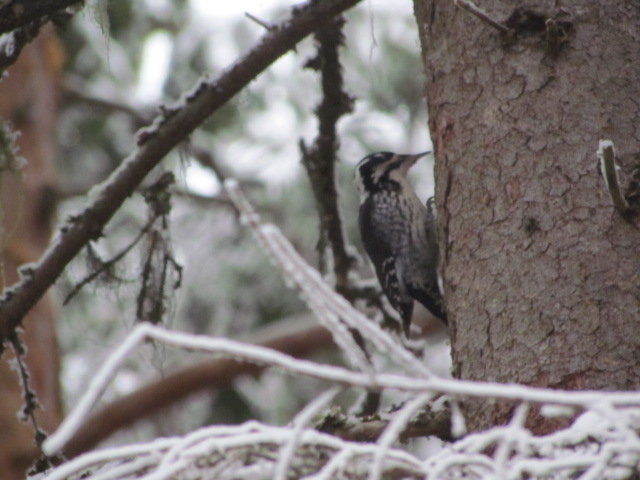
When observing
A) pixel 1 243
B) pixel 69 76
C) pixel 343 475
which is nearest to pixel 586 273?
pixel 343 475

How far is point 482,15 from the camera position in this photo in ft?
7.92

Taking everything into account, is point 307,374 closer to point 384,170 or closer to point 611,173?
point 611,173

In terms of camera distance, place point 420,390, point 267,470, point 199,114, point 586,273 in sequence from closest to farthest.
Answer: point 420,390 → point 267,470 → point 586,273 → point 199,114

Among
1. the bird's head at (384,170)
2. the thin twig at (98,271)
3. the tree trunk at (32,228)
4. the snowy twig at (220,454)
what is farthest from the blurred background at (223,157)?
the snowy twig at (220,454)

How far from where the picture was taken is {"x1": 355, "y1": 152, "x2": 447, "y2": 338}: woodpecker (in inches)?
182

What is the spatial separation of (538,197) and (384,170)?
8.42ft

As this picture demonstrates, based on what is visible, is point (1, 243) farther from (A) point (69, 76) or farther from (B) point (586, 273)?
(A) point (69, 76)

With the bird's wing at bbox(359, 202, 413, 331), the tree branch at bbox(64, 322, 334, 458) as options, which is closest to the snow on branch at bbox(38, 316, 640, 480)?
the bird's wing at bbox(359, 202, 413, 331)

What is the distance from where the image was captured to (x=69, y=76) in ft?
28.7

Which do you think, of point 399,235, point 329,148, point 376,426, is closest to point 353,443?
point 376,426

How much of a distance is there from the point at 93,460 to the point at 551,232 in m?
1.31

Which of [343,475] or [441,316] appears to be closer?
[343,475]

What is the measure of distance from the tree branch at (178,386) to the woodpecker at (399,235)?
1.55m

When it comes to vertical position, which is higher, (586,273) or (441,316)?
(441,316)
